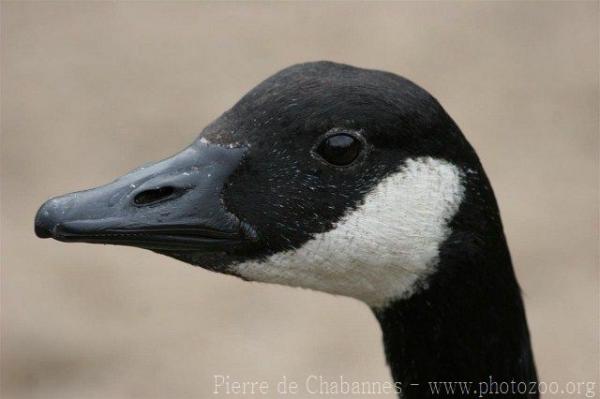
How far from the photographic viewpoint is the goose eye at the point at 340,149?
9.77ft

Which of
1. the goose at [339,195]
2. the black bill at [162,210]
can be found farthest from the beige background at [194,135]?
the black bill at [162,210]

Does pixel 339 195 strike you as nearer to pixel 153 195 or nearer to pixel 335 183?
pixel 335 183

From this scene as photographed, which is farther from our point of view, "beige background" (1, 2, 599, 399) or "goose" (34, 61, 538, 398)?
"beige background" (1, 2, 599, 399)

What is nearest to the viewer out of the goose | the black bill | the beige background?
the black bill

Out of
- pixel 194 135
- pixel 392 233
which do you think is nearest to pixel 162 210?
pixel 392 233

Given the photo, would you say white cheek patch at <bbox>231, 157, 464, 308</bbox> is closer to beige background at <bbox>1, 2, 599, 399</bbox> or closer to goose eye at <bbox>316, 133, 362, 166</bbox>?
goose eye at <bbox>316, 133, 362, 166</bbox>

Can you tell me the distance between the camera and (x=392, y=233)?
9.81 ft

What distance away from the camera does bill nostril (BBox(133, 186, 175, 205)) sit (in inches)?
114

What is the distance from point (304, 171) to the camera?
303cm

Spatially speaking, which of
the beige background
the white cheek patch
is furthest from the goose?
the beige background

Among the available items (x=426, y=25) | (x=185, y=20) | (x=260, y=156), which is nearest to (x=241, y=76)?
(x=185, y=20)

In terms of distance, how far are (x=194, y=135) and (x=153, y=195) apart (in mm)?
5647

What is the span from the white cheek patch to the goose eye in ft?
0.40

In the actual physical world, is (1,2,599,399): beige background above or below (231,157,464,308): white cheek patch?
above
